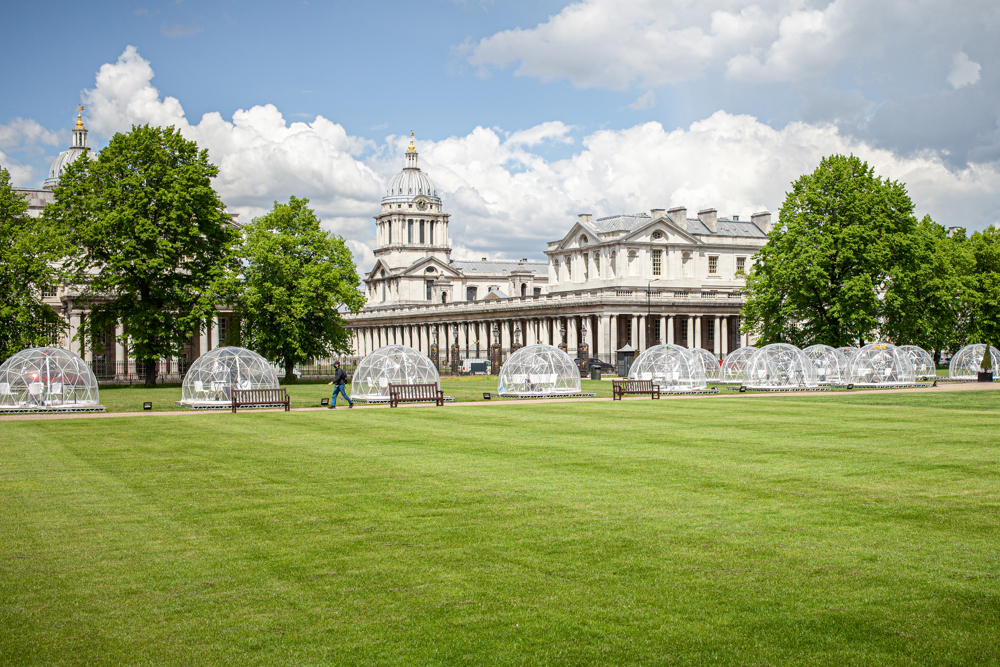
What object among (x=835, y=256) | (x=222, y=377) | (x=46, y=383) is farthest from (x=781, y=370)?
(x=46, y=383)

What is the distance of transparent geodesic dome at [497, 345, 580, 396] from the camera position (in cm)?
4547

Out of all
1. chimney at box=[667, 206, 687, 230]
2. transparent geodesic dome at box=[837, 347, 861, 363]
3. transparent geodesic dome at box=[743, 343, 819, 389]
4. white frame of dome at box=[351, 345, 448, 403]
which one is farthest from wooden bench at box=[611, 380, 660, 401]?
chimney at box=[667, 206, 687, 230]

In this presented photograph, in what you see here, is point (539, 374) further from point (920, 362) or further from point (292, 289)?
point (920, 362)

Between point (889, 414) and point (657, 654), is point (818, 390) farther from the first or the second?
point (657, 654)

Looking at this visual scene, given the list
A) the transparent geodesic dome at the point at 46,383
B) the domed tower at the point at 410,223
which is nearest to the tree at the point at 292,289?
the transparent geodesic dome at the point at 46,383

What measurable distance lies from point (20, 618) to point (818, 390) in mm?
44631

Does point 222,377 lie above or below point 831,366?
above

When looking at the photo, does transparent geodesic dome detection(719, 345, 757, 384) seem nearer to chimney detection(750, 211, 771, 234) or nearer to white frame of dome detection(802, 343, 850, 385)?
white frame of dome detection(802, 343, 850, 385)

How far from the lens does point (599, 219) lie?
10375cm

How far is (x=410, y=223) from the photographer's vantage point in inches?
5773

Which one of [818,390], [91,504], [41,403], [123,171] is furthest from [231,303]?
[91,504]

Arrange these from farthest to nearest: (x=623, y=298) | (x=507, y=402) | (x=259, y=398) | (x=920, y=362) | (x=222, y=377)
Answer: (x=623, y=298) → (x=920, y=362) → (x=507, y=402) → (x=222, y=377) → (x=259, y=398)

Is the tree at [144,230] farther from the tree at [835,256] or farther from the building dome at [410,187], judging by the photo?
the building dome at [410,187]

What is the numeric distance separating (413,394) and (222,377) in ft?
27.0
